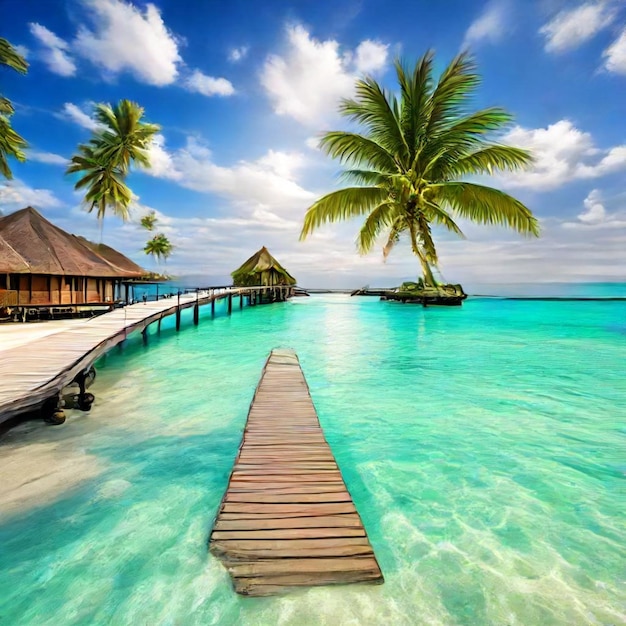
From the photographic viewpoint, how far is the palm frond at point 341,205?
1606cm

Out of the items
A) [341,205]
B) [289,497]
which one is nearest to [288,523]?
[289,497]

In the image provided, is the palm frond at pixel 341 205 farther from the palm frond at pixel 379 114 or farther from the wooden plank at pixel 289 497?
the wooden plank at pixel 289 497

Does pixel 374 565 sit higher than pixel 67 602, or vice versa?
pixel 374 565

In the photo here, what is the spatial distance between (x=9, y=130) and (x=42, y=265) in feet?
16.1

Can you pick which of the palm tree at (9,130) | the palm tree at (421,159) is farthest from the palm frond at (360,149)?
the palm tree at (9,130)

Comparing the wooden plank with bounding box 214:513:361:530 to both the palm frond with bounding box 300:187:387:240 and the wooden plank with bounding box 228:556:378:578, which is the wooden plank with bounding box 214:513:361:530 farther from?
the palm frond with bounding box 300:187:387:240

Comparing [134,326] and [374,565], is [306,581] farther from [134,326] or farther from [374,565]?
[134,326]

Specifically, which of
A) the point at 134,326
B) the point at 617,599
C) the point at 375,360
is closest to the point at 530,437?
the point at 617,599

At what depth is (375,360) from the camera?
9.83 m

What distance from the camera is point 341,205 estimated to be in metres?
16.9

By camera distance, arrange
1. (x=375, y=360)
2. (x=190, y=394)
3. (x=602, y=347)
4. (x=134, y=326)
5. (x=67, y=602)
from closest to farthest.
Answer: (x=67, y=602) → (x=190, y=394) → (x=134, y=326) → (x=375, y=360) → (x=602, y=347)

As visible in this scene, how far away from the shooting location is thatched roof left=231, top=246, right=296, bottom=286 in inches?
1292

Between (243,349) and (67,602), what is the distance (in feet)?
30.3

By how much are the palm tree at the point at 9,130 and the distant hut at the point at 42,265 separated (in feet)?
9.53
